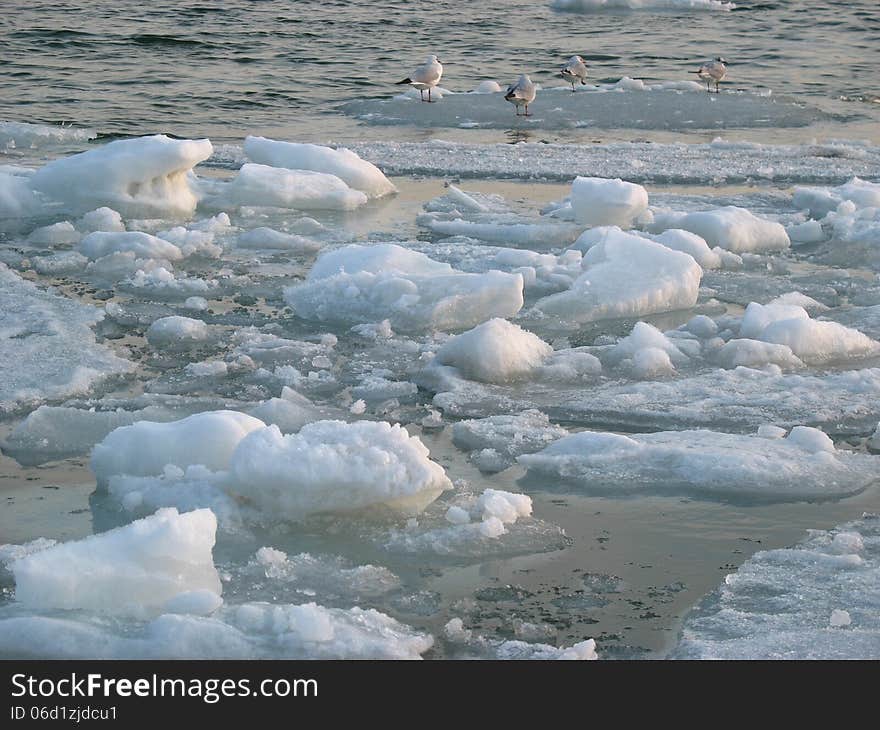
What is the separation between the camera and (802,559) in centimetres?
397

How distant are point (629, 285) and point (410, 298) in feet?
3.52

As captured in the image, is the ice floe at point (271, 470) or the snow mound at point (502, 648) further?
the ice floe at point (271, 470)

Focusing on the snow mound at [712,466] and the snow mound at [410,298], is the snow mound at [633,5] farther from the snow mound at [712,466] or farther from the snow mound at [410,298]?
the snow mound at [712,466]

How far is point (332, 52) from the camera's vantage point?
1758cm

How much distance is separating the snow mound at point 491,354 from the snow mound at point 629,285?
0.87 meters

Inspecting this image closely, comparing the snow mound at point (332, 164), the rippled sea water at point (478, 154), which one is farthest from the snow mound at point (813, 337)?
the snow mound at point (332, 164)

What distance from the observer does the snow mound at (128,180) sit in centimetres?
830

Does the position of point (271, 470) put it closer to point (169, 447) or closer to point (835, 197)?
point (169, 447)

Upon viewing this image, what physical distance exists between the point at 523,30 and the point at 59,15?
6870 millimetres

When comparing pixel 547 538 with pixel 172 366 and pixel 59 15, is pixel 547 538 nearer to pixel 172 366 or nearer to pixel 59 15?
pixel 172 366

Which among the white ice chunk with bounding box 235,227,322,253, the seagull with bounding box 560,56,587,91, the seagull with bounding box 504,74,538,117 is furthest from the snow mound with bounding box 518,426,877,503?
the seagull with bounding box 560,56,587,91

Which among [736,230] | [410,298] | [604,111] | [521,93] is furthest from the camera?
[604,111]

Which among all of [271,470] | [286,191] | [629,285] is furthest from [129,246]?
[271,470]

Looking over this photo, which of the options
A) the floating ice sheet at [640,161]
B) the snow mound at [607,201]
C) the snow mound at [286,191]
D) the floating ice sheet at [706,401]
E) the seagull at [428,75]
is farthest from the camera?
the seagull at [428,75]
